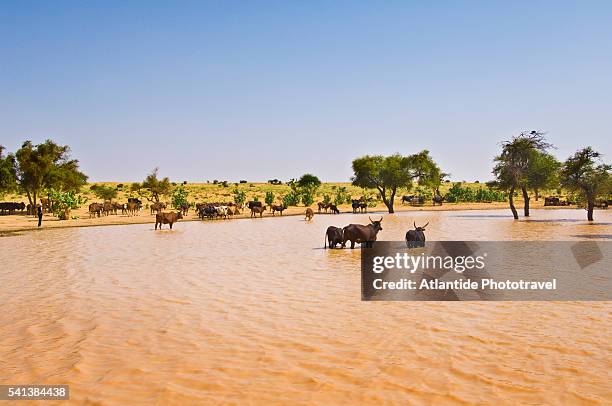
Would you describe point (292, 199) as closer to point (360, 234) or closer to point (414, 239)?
point (360, 234)

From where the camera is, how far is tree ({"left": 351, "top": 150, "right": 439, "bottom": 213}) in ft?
183

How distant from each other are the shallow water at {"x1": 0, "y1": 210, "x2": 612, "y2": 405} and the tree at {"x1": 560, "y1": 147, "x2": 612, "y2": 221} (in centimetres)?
3110

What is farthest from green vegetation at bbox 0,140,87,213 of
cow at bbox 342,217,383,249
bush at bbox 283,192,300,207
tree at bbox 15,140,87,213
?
cow at bbox 342,217,383,249

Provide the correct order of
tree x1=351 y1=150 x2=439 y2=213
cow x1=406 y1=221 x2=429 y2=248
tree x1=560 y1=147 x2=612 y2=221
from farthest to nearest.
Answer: tree x1=351 y1=150 x2=439 y2=213
tree x1=560 y1=147 x2=612 y2=221
cow x1=406 y1=221 x2=429 y2=248

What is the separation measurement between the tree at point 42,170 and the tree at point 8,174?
0.56 meters

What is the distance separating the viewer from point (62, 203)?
139 ft

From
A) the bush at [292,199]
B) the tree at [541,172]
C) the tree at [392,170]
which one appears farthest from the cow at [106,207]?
the tree at [541,172]

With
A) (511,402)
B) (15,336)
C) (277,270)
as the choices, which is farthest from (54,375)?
(277,270)

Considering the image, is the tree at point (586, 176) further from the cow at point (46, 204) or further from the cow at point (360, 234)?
the cow at point (46, 204)

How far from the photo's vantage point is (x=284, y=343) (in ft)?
24.8

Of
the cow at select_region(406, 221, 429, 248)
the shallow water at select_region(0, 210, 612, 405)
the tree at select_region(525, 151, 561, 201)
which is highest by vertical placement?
the tree at select_region(525, 151, 561, 201)

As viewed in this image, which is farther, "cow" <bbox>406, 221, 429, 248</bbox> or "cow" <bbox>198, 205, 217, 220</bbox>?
"cow" <bbox>198, 205, 217, 220</bbox>

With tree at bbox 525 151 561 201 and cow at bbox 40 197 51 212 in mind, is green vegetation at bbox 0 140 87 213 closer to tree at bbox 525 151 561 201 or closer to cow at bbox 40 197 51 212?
cow at bbox 40 197 51 212

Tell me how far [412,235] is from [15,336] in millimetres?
14463
